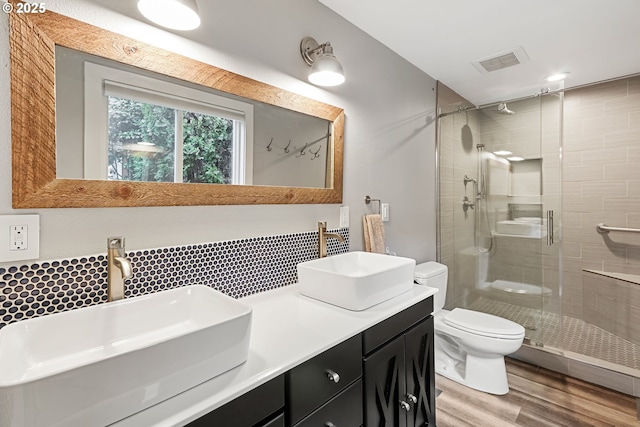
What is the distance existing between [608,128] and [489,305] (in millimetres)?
1993

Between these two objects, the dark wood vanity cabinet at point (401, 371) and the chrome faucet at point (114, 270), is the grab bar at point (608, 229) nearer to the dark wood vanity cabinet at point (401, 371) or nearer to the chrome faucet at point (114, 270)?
the dark wood vanity cabinet at point (401, 371)

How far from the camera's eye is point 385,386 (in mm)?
1211

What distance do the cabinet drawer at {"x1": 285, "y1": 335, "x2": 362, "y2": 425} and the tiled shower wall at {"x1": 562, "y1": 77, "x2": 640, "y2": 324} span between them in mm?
2907

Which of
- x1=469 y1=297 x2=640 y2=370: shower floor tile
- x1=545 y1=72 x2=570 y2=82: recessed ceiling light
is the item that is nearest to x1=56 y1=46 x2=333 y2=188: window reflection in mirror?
x1=469 y1=297 x2=640 y2=370: shower floor tile

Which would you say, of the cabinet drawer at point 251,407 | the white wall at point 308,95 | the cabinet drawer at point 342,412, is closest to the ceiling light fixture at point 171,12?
the white wall at point 308,95

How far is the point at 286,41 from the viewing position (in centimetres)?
151

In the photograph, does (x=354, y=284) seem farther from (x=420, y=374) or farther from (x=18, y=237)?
(x=18, y=237)

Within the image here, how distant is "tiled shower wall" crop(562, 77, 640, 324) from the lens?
274cm

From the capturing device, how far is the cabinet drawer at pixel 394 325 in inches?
44.2

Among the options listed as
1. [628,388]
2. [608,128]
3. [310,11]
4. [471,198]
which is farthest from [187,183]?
[608,128]

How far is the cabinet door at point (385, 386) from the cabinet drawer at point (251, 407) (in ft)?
1.36

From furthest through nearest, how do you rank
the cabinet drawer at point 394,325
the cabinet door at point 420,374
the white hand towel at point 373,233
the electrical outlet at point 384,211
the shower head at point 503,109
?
the shower head at point 503,109 → the electrical outlet at point 384,211 → the white hand towel at point 373,233 → the cabinet door at point 420,374 → the cabinet drawer at point 394,325

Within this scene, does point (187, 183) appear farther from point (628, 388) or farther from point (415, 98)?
point (628, 388)

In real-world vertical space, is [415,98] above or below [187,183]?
above
